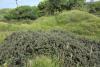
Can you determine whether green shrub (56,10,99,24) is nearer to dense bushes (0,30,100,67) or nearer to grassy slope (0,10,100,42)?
grassy slope (0,10,100,42)

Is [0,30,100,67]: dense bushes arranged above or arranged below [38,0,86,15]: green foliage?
above

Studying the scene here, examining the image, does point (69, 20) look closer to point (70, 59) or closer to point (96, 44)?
point (96, 44)

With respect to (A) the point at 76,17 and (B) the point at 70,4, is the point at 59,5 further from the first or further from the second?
(A) the point at 76,17

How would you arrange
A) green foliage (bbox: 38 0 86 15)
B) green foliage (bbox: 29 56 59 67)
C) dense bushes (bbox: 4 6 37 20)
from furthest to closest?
dense bushes (bbox: 4 6 37 20) → green foliage (bbox: 38 0 86 15) → green foliage (bbox: 29 56 59 67)

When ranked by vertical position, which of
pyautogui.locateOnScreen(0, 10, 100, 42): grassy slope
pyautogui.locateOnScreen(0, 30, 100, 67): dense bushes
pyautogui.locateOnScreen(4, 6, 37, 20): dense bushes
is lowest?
pyautogui.locateOnScreen(4, 6, 37, 20): dense bushes

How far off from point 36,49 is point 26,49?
1.00 feet

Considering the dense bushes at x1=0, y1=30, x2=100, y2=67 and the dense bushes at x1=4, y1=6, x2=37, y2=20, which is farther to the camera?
the dense bushes at x1=4, y1=6, x2=37, y2=20

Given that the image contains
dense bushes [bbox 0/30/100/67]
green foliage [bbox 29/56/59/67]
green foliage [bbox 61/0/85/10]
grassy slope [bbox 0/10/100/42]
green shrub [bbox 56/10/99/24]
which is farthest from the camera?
green foliage [bbox 61/0/85/10]

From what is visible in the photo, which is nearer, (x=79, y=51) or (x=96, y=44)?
(x=79, y=51)

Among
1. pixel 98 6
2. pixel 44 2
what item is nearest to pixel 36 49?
pixel 44 2

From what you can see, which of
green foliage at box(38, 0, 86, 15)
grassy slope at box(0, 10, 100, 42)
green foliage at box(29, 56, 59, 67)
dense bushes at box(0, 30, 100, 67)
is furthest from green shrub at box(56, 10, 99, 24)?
green foliage at box(29, 56, 59, 67)

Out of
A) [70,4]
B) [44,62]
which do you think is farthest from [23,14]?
[44,62]

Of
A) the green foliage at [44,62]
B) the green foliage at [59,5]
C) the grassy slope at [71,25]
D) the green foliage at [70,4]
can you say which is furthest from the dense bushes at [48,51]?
the green foliage at [70,4]

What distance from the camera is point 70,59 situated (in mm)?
8141
